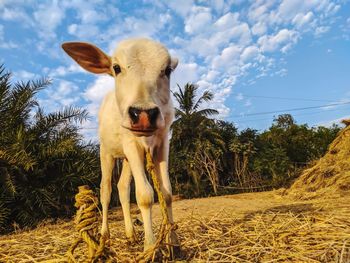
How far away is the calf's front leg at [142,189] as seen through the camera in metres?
3.30

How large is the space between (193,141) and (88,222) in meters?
25.2

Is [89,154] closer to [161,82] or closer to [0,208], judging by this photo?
[0,208]

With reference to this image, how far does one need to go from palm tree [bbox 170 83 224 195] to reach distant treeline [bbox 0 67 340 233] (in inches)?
2.8

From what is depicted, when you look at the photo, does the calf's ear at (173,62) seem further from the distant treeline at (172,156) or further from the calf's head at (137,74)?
the distant treeline at (172,156)

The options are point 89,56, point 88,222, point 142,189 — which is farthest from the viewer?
point 89,56

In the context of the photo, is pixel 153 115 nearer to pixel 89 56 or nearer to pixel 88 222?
pixel 88 222

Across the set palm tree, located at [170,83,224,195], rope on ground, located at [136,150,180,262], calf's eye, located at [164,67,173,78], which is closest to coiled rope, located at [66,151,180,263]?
rope on ground, located at [136,150,180,262]

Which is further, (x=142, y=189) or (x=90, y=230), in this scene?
(x=142, y=189)

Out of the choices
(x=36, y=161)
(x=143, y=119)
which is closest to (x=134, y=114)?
(x=143, y=119)

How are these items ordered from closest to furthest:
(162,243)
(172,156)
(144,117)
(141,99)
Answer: (162,243), (144,117), (141,99), (172,156)

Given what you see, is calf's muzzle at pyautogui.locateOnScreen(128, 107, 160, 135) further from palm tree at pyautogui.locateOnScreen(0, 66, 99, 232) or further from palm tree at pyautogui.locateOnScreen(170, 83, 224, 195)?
palm tree at pyautogui.locateOnScreen(170, 83, 224, 195)

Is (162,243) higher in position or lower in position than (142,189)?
lower

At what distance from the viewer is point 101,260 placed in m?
2.44

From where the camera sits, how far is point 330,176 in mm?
13742
